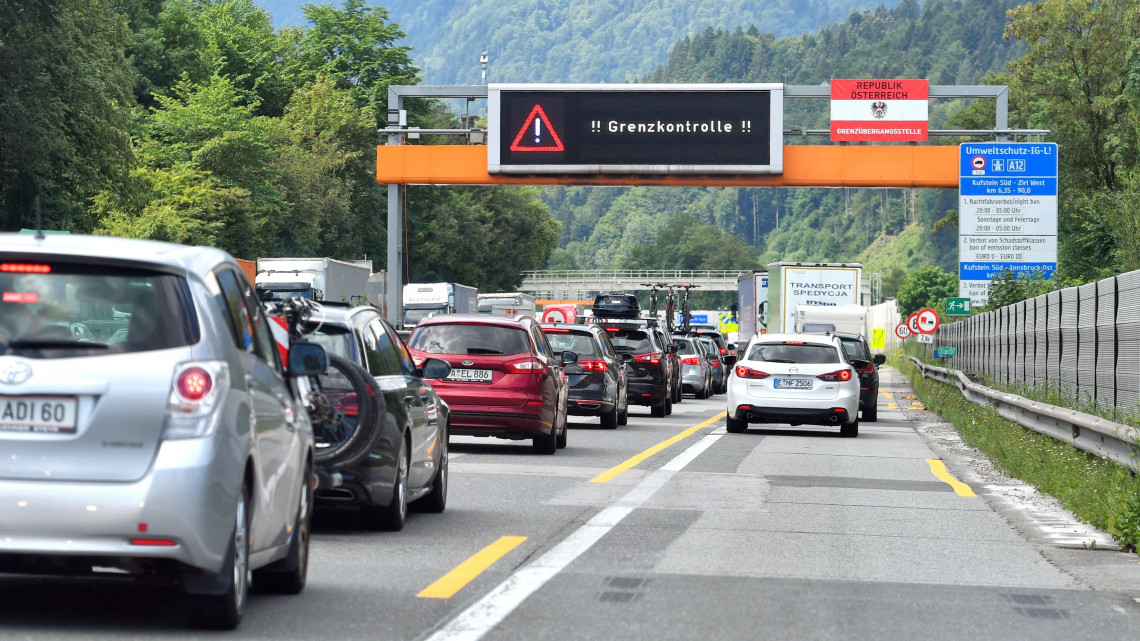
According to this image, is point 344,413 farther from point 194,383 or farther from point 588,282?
point 588,282

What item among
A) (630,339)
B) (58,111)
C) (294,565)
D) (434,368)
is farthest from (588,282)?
(294,565)

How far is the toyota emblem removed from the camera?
629 centimetres

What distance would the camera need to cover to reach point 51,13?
3544cm

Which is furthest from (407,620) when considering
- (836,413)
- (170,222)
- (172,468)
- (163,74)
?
(163,74)

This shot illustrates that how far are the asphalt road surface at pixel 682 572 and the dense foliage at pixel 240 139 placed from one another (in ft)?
88.3

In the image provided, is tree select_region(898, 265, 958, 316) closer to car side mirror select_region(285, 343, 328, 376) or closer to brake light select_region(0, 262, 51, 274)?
car side mirror select_region(285, 343, 328, 376)

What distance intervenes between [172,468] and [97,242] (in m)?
1.01

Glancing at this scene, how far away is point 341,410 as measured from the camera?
10320mm

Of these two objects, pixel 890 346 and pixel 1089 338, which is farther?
pixel 890 346

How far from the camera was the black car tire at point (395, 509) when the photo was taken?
10531mm

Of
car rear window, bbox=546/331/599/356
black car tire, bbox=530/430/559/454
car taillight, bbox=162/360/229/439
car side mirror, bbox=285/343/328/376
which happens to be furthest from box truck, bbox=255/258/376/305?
car taillight, bbox=162/360/229/439

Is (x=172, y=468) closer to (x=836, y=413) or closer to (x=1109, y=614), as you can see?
(x=1109, y=614)

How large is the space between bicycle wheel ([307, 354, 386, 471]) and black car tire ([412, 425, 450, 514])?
167cm

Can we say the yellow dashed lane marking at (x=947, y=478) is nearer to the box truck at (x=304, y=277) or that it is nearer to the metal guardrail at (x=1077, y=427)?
the metal guardrail at (x=1077, y=427)
